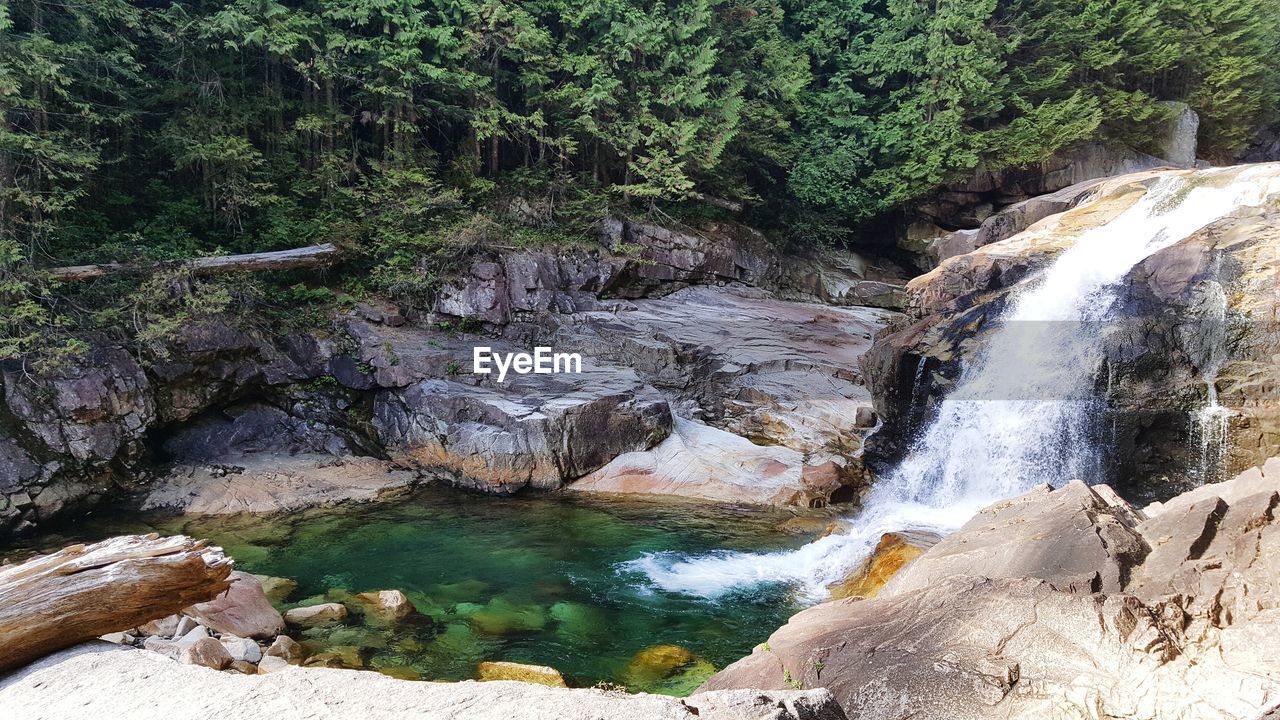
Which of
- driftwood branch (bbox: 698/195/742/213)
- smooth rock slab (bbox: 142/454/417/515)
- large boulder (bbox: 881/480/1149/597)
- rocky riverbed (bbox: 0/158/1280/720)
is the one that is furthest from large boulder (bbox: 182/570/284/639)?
driftwood branch (bbox: 698/195/742/213)

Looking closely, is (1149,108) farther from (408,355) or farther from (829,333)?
(408,355)

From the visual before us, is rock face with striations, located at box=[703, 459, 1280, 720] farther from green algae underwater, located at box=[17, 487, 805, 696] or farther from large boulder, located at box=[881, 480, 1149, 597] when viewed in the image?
green algae underwater, located at box=[17, 487, 805, 696]

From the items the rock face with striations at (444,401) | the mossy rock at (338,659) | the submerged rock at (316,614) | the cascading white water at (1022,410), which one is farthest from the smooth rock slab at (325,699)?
the rock face with striations at (444,401)

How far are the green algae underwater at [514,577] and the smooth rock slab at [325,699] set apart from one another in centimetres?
287

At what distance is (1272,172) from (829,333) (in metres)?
8.10

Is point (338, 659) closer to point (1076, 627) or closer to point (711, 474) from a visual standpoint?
point (1076, 627)

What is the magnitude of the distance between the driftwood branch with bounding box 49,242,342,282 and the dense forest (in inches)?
9.5

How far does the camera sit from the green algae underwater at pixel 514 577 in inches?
263

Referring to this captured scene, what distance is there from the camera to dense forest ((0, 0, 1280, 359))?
40.2 feet

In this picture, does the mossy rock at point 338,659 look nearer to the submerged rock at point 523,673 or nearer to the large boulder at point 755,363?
the submerged rock at point 523,673

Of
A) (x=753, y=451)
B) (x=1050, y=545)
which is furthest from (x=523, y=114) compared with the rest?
(x=1050, y=545)

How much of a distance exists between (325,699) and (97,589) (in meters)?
1.82

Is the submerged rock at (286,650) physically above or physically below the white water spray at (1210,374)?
below

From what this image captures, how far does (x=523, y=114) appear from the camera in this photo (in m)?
19.4
